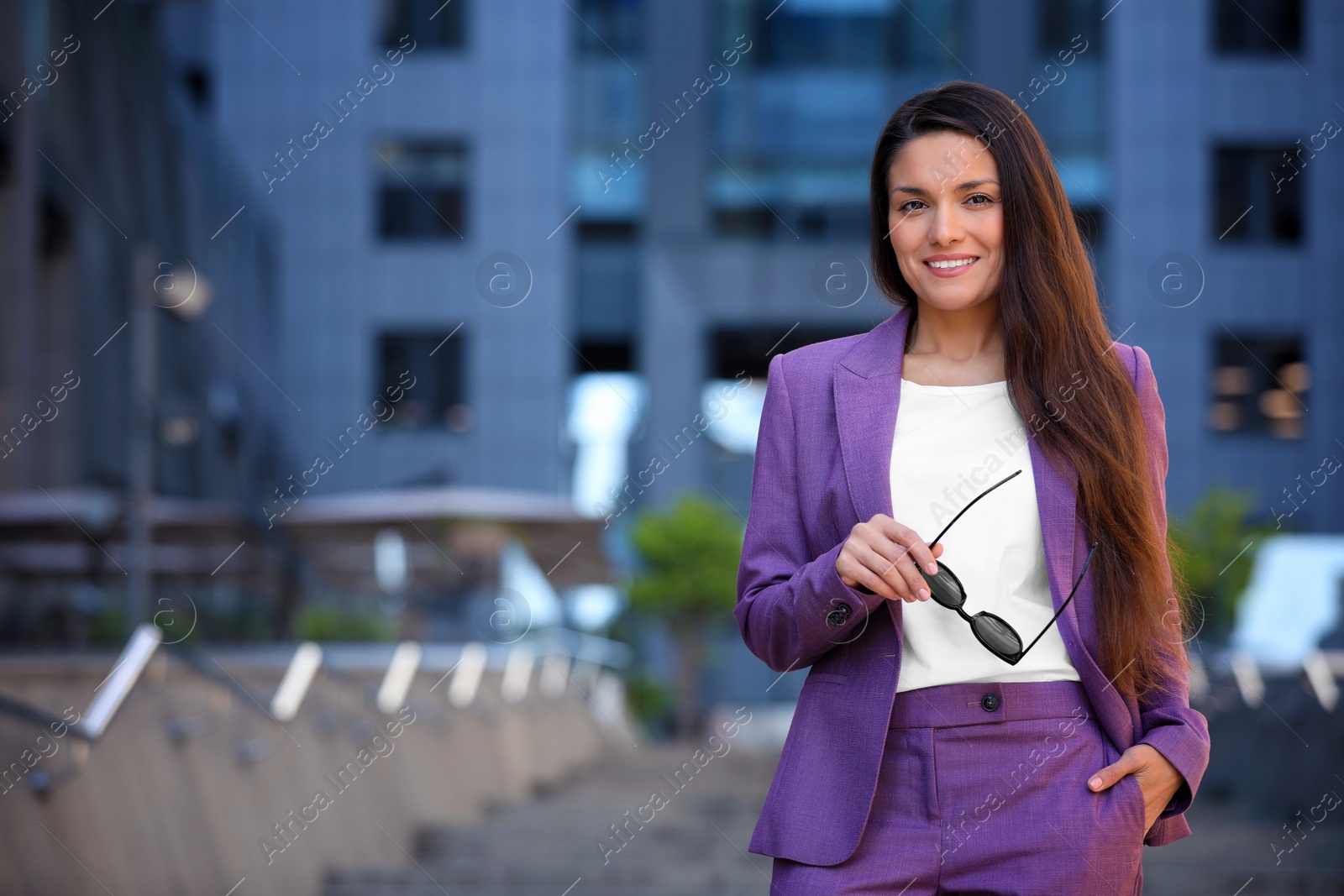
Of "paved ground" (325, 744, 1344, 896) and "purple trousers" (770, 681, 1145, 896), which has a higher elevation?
"purple trousers" (770, 681, 1145, 896)

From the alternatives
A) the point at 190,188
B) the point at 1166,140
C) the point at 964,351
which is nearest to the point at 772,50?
the point at 1166,140

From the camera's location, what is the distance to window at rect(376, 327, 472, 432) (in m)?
24.4

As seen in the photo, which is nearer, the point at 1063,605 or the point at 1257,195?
the point at 1063,605

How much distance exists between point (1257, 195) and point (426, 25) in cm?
1475

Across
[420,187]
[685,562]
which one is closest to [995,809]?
[685,562]

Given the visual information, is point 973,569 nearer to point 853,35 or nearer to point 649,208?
point 649,208

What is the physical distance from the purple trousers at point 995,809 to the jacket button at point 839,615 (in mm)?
163

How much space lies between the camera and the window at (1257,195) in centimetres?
2439

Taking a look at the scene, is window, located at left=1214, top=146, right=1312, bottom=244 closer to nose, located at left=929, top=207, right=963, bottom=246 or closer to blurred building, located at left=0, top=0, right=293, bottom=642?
blurred building, located at left=0, top=0, right=293, bottom=642

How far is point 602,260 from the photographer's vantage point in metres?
25.5

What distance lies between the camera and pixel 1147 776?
1.74 metres

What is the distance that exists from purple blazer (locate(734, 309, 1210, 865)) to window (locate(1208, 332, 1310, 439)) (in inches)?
945

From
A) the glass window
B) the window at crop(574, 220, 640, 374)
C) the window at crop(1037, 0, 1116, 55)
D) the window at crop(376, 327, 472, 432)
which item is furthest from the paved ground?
the window at crop(1037, 0, 1116, 55)

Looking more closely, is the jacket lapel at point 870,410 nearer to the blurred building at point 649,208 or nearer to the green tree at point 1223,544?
the green tree at point 1223,544
